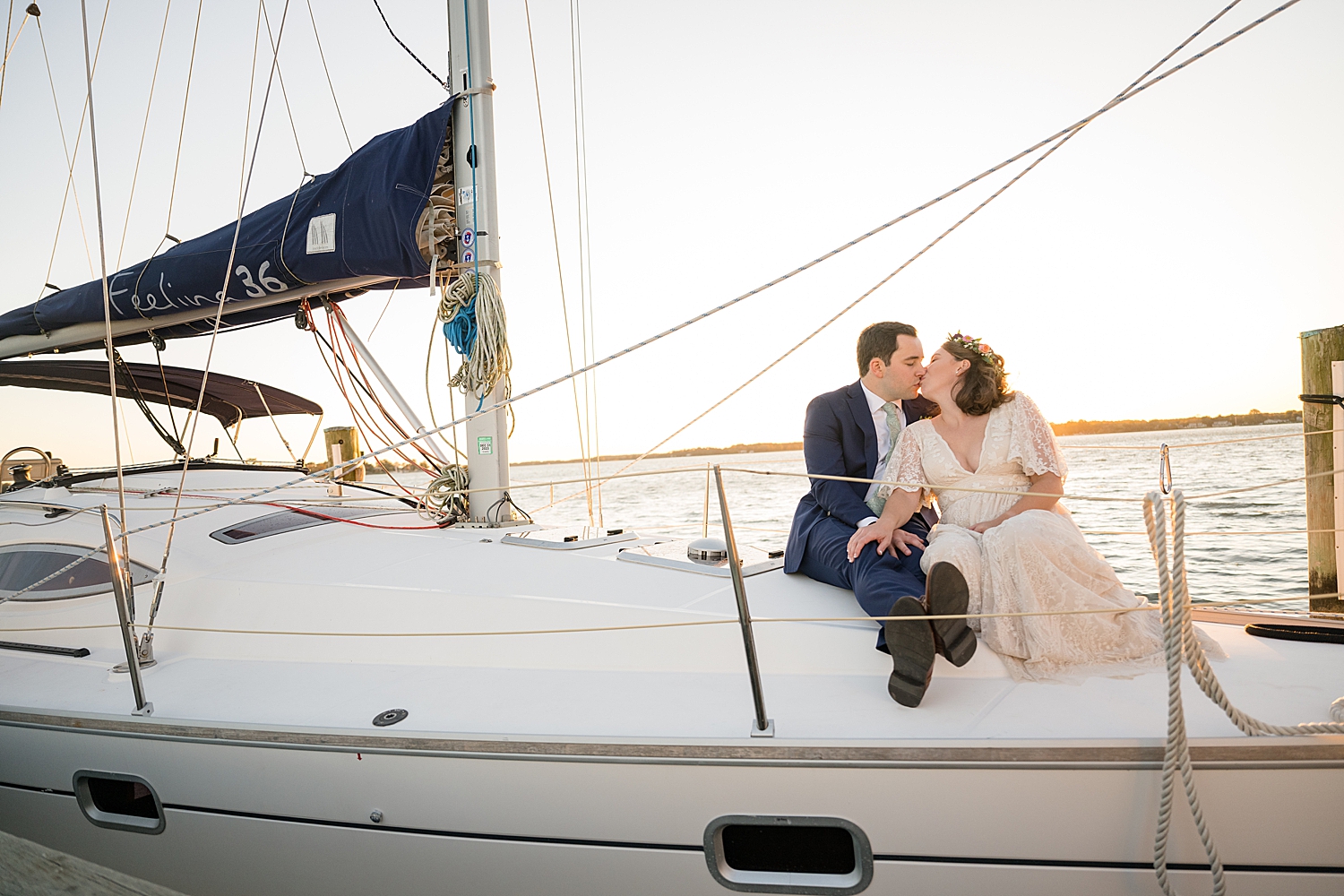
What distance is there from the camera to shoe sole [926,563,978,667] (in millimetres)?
1803

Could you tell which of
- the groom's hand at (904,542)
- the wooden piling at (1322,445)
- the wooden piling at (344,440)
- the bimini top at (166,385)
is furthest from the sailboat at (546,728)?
the wooden piling at (1322,445)

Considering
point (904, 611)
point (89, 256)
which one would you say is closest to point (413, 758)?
point (904, 611)

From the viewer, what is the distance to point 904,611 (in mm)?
1819

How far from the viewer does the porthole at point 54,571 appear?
2936mm

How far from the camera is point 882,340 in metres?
2.69

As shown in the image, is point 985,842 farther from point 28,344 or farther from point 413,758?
point 28,344

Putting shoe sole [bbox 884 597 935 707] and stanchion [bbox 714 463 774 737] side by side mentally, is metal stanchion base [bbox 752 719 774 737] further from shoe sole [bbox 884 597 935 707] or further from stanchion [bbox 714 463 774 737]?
shoe sole [bbox 884 597 935 707]

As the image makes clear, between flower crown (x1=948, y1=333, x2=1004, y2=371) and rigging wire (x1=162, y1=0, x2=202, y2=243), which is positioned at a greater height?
rigging wire (x1=162, y1=0, x2=202, y2=243)

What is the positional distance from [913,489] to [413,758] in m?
1.57

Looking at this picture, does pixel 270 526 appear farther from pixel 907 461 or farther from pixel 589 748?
pixel 907 461

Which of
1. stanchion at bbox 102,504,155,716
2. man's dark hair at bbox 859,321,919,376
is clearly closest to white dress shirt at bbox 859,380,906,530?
man's dark hair at bbox 859,321,919,376

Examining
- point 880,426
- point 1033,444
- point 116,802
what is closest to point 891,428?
point 880,426

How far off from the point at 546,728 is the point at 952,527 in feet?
4.11

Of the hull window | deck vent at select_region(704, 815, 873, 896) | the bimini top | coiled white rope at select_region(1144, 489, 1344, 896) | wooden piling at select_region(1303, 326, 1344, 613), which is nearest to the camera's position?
coiled white rope at select_region(1144, 489, 1344, 896)
